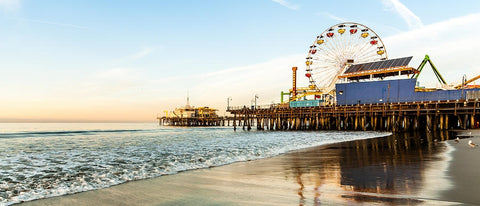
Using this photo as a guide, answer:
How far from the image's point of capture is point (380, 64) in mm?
56250

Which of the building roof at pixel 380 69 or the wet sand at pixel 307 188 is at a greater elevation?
the building roof at pixel 380 69

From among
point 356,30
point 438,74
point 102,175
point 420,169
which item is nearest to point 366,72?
point 356,30

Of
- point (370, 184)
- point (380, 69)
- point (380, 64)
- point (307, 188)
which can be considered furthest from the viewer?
point (380, 64)

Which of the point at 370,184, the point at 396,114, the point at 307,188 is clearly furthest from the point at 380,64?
the point at 307,188

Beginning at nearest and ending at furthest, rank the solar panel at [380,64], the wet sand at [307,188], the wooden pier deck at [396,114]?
the wet sand at [307,188] < the wooden pier deck at [396,114] < the solar panel at [380,64]

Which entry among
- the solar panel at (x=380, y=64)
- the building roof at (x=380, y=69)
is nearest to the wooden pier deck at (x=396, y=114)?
the building roof at (x=380, y=69)

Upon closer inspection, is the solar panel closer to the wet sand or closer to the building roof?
the building roof

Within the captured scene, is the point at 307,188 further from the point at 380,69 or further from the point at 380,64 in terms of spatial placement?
the point at 380,64

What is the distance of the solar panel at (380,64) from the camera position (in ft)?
175

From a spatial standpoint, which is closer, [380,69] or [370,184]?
[370,184]

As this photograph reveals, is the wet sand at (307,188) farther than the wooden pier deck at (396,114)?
No

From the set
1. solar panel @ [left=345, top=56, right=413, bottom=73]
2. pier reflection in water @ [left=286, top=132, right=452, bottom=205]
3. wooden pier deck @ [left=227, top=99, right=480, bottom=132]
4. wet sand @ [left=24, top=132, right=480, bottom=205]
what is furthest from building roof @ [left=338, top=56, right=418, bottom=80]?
pier reflection in water @ [left=286, top=132, right=452, bottom=205]

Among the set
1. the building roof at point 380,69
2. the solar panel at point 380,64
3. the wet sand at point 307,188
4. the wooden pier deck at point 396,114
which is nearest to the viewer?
the wet sand at point 307,188

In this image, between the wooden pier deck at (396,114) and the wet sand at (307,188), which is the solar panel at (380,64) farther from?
the wet sand at (307,188)
